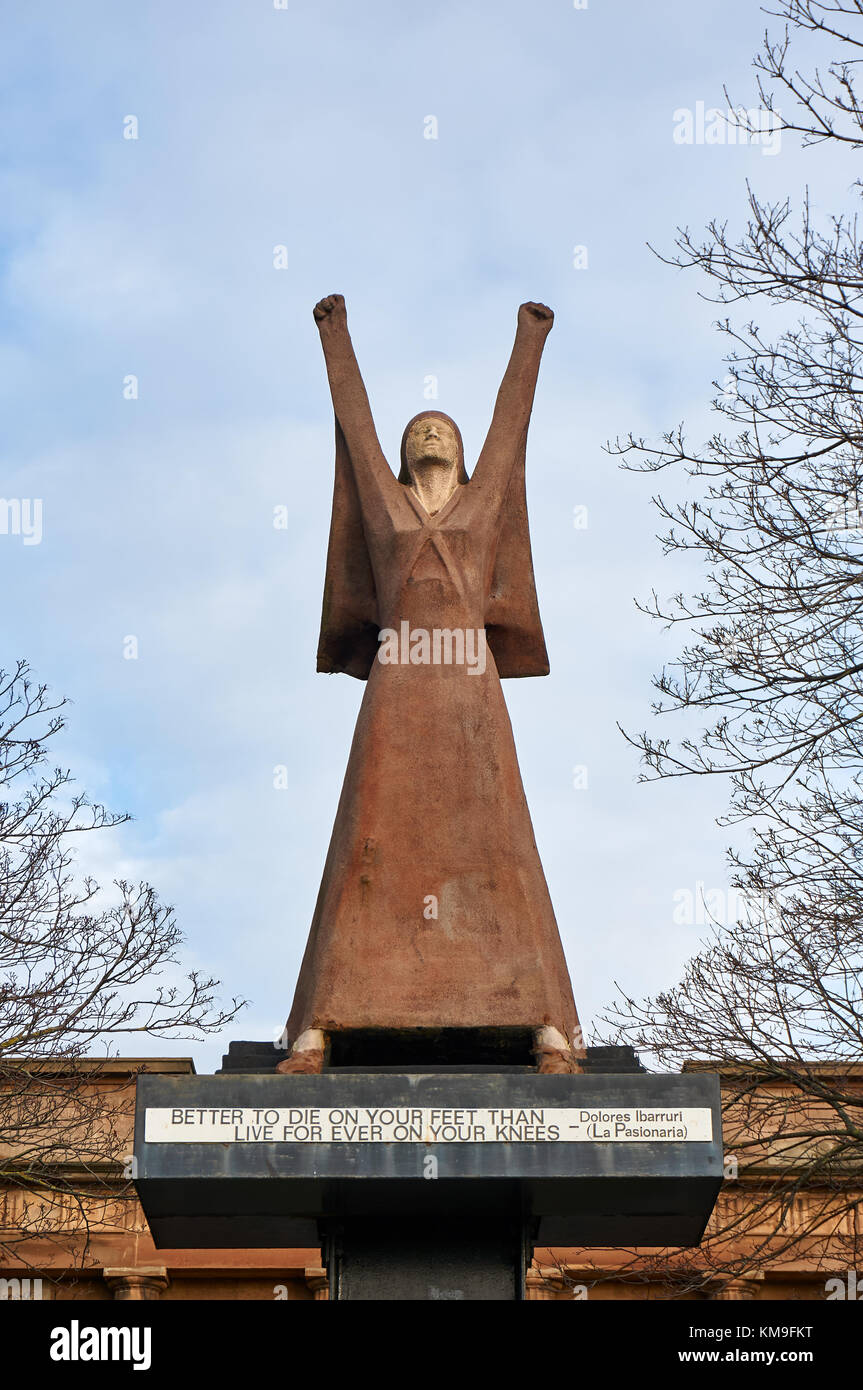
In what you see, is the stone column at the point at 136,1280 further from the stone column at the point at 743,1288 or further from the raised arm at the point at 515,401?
the raised arm at the point at 515,401

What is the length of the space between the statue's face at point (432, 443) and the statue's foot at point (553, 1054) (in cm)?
302

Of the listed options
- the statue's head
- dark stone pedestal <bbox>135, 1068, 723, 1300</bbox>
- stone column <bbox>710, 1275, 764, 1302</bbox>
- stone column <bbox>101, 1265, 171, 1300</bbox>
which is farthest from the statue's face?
stone column <bbox>101, 1265, 171, 1300</bbox>

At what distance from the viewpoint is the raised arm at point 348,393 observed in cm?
985

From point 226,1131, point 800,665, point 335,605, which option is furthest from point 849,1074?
point 226,1131

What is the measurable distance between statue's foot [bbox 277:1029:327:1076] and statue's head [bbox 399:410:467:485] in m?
3.00

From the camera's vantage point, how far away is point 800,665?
13.4m

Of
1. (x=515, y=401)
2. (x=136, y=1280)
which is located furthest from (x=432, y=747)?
(x=136, y=1280)

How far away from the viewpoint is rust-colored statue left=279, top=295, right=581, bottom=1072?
28.3ft

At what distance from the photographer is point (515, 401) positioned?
32.5ft

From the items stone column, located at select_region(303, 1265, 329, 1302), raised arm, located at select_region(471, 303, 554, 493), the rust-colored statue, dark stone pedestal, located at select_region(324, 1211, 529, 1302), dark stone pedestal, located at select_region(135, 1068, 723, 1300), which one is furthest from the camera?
stone column, located at select_region(303, 1265, 329, 1302)

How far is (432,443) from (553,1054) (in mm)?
3244

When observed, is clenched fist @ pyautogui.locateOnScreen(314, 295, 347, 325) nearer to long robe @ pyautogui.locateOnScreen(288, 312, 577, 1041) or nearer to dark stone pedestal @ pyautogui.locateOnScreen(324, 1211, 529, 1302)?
long robe @ pyautogui.locateOnScreen(288, 312, 577, 1041)

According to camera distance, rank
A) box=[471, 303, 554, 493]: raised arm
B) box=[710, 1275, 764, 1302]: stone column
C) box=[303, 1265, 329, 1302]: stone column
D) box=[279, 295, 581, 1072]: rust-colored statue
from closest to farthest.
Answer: box=[279, 295, 581, 1072]: rust-colored statue
box=[471, 303, 554, 493]: raised arm
box=[710, 1275, 764, 1302]: stone column
box=[303, 1265, 329, 1302]: stone column

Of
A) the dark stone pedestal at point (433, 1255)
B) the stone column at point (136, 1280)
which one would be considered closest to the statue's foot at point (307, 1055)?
the dark stone pedestal at point (433, 1255)
